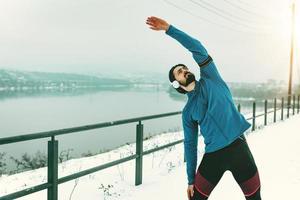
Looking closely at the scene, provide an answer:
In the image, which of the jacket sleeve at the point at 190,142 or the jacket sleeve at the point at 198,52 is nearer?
the jacket sleeve at the point at 198,52

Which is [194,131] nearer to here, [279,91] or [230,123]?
[230,123]

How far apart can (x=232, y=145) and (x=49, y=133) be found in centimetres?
229

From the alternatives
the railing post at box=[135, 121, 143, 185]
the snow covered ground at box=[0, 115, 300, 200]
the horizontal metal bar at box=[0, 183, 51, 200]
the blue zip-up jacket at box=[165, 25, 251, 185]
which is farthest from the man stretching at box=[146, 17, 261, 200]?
the railing post at box=[135, 121, 143, 185]

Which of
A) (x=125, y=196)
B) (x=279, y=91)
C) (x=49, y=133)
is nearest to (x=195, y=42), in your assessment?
(x=49, y=133)

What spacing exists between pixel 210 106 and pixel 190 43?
1.66 ft

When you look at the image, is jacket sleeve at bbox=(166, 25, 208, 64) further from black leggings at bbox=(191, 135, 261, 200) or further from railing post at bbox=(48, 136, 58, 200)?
railing post at bbox=(48, 136, 58, 200)

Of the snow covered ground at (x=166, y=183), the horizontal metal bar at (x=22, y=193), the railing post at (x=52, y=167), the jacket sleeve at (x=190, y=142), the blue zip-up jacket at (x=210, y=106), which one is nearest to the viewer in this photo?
the blue zip-up jacket at (x=210, y=106)

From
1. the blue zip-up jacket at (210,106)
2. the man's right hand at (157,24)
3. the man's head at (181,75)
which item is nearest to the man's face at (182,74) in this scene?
the man's head at (181,75)

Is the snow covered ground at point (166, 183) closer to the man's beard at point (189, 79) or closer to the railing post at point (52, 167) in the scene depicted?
the railing post at point (52, 167)

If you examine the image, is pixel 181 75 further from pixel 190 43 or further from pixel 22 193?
pixel 22 193

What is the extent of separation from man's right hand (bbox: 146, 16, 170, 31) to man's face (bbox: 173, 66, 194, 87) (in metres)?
0.34

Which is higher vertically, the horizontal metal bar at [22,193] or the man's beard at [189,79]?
the man's beard at [189,79]

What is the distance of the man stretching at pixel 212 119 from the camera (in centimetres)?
309

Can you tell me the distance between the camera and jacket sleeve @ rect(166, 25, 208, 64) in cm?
317
